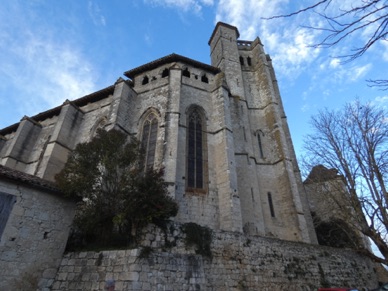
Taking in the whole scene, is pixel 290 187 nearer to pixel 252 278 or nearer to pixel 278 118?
pixel 278 118

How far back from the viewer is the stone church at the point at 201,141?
1198 centimetres

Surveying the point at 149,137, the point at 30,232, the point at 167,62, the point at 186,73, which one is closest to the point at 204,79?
the point at 186,73

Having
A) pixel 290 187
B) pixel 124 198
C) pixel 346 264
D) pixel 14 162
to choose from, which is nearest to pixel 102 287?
pixel 124 198

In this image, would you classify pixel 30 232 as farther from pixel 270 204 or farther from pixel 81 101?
pixel 81 101

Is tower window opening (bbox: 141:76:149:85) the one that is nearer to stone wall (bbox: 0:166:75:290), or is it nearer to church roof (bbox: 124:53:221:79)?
church roof (bbox: 124:53:221:79)

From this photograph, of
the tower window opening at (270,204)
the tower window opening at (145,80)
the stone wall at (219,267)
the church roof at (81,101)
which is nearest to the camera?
the stone wall at (219,267)

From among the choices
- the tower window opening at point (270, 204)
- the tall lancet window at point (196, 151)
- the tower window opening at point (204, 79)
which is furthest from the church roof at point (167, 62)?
the tower window opening at point (270, 204)

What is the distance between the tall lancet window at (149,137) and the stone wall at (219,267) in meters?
5.79

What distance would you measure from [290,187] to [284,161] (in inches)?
74.7

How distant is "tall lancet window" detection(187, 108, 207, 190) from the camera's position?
12.4 metres

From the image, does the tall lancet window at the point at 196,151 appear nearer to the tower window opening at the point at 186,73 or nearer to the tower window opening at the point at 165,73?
the tower window opening at the point at 186,73

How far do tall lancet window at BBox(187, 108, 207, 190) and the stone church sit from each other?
5 cm

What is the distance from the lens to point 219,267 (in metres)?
7.71

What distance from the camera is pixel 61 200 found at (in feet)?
25.5
